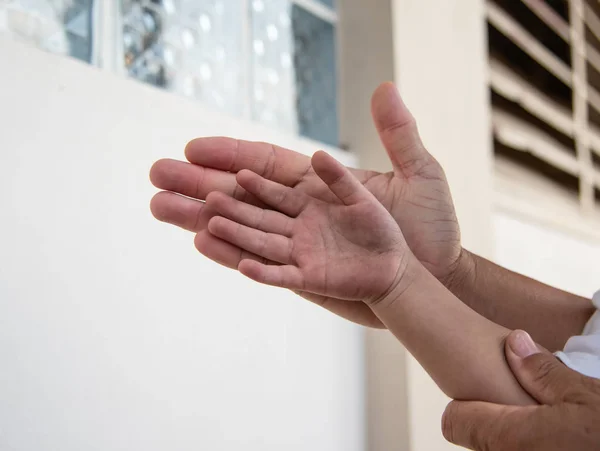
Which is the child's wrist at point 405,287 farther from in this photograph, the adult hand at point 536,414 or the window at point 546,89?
the window at point 546,89

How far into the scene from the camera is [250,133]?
4.13 ft

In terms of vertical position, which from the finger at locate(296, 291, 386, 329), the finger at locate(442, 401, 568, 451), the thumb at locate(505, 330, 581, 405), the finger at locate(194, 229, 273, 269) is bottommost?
the finger at locate(442, 401, 568, 451)

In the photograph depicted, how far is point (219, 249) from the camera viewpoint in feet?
2.51

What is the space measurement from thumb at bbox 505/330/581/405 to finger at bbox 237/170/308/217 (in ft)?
1.09

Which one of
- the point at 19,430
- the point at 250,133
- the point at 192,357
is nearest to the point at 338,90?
the point at 250,133

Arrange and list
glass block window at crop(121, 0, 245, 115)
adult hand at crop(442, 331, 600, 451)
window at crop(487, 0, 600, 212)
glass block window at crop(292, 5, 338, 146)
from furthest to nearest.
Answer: window at crop(487, 0, 600, 212) → glass block window at crop(292, 5, 338, 146) → glass block window at crop(121, 0, 245, 115) → adult hand at crop(442, 331, 600, 451)

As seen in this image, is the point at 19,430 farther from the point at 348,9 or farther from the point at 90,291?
the point at 348,9

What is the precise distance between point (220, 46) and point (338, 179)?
Result: 0.76 meters

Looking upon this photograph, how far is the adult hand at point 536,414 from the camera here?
61cm

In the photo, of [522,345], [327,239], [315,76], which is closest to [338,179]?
[327,239]

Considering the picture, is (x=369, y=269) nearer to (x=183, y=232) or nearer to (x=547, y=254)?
(x=183, y=232)

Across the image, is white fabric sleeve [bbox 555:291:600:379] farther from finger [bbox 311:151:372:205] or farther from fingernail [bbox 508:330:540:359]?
finger [bbox 311:151:372:205]

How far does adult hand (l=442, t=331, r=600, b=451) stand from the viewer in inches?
24.0

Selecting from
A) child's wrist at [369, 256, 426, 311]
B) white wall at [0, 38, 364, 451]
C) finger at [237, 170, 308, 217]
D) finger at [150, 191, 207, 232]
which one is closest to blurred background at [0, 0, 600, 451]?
white wall at [0, 38, 364, 451]
